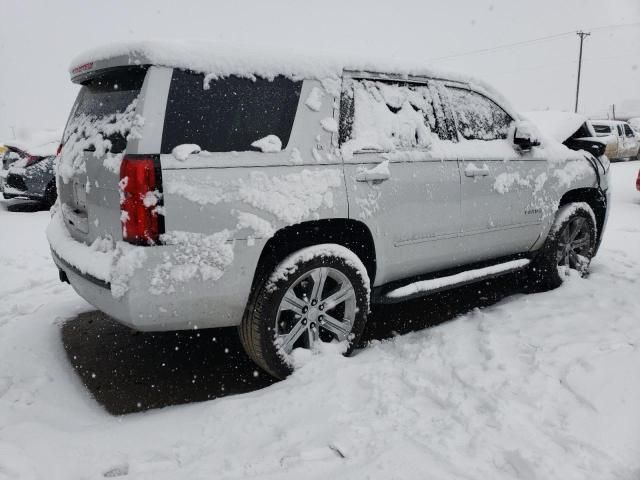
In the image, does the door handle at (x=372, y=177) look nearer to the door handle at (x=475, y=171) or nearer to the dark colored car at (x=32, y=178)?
the door handle at (x=475, y=171)

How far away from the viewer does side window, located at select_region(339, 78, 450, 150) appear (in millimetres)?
3236

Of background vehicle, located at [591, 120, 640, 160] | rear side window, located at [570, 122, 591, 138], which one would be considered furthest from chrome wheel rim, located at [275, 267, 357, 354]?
background vehicle, located at [591, 120, 640, 160]

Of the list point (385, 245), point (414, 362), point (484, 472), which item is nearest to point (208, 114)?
point (385, 245)

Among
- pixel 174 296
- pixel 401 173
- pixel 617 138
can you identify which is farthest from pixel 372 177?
pixel 617 138

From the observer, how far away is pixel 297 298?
3086 millimetres

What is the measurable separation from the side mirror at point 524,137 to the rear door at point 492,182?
0.06 metres

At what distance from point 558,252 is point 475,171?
1.52 metres

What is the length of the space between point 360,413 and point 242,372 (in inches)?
40.5

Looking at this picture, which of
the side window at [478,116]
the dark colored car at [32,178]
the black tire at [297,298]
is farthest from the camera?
the dark colored car at [32,178]

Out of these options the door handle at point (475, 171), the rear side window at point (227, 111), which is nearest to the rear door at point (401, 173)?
the door handle at point (475, 171)

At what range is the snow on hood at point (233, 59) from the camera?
2596mm

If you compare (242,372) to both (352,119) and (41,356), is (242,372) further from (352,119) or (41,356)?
(352,119)

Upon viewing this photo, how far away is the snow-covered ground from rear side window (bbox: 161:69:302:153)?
4.48 feet

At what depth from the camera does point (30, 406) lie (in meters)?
2.85
